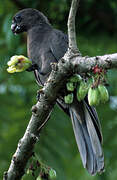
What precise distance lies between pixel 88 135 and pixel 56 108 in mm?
1122

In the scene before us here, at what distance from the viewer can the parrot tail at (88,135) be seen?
357 cm

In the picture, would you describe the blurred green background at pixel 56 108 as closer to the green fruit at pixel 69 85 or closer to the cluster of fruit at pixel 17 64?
the cluster of fruit at pixel 17 64

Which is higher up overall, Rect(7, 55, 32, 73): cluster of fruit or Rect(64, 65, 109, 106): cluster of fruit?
Rect(7, 55, 32, 73): cluster of fruit

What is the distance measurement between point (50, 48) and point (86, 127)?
0.81m

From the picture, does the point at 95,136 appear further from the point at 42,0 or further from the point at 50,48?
the point at 42,0

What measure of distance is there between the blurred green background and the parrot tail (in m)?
0.72

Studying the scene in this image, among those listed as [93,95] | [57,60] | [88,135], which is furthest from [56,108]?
[93,95]

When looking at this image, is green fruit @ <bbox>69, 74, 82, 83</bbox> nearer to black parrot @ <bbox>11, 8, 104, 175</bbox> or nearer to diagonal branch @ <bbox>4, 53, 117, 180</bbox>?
diagonal branch @ <bbox>4, 53, 117, 180</bbox>

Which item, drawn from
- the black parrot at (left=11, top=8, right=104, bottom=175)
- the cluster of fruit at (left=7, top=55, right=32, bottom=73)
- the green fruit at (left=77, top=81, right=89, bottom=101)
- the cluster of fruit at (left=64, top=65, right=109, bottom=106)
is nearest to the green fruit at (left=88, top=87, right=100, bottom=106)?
the cluster of fruit at (left=64, top=65, right=109, bottom=106)

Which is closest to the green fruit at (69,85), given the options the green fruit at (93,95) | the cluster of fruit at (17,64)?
the green fruit at (93,95)

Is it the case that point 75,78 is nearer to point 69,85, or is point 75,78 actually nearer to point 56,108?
point 69,85

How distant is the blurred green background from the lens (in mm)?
4602

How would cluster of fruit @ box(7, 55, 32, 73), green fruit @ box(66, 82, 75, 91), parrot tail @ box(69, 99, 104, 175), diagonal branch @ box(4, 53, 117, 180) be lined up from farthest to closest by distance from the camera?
parrot tail @ box(69, 99, 104, 175) → cluster of fruit @ box(7, 55, 32, 73) → green fruit @ box(66, 82, 75, 91) → diagonal branch @ box(4, 53, 117, 180)

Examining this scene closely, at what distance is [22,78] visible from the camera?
516cm
